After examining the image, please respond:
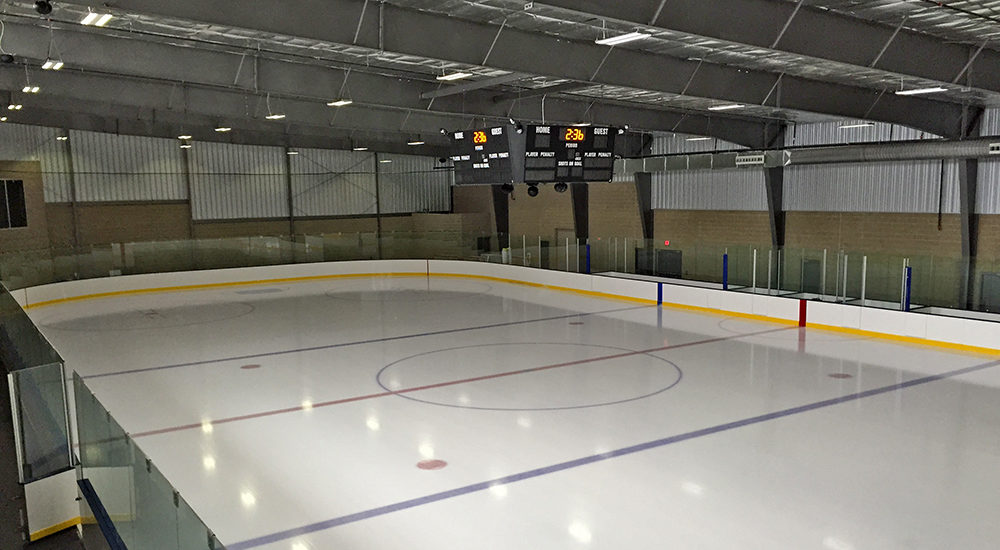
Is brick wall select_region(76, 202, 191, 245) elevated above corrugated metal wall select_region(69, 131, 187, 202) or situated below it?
below

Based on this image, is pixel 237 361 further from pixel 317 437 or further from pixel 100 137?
pixel 100 137

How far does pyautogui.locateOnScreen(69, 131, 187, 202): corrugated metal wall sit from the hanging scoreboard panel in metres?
16.8

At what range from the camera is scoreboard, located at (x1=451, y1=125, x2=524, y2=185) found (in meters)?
16.9

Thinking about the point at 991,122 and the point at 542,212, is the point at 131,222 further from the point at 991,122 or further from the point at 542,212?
the point at 991,122

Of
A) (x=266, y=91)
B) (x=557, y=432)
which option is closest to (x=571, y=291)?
(x=266, y=91)

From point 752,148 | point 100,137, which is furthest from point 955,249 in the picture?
point 100,137

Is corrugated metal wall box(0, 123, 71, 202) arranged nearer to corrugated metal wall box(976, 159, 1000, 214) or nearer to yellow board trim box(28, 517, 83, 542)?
yellow board trim box(28, 517, 83, 542)

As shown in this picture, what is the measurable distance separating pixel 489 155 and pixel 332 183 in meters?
15.9

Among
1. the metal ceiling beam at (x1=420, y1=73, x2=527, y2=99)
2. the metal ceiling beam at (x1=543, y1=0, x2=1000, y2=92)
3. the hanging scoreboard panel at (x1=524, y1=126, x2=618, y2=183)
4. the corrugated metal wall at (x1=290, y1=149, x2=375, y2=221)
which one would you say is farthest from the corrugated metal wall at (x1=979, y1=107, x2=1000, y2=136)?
the corrugated metal wall at (x1=290, y1=149, x2=375, y2=221)

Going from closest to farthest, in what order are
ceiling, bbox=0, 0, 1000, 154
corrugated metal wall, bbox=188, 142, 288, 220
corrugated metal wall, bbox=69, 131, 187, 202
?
ceiling, bbox=0, 0, 1000, 154, corrugated metal wall, bbox=69, 131, 187, 202, corrugated metal wall, bbox=188, 142, 288, 220

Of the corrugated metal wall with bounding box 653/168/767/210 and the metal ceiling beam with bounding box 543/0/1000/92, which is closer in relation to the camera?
the metal ceiling beam with bounding box 543/0/1000/92

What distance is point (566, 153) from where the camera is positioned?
1697cm

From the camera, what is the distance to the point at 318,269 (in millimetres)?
25531

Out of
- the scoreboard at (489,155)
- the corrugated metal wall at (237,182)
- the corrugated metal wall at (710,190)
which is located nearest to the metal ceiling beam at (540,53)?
the scoreboard at (489,155)
